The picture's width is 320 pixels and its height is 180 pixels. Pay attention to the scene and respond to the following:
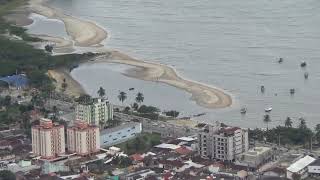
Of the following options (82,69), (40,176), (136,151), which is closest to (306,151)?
(136,151)

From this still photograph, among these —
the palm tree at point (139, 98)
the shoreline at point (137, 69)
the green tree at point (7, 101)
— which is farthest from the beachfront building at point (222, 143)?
the green tree at point (7, 101)

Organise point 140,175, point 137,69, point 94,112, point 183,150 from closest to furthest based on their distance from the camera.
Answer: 1. point 140,175
2. point 183,150
3. point 94,112
4. point 137,69

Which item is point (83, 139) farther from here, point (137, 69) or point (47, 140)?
point (137, 69)

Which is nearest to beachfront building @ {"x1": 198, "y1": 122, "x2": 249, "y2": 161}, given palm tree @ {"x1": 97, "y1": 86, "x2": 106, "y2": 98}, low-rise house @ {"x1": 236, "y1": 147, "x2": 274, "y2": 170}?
low-rise house @ {"x1": 236, "y1": 147, "x2": 274, "y2": 170}

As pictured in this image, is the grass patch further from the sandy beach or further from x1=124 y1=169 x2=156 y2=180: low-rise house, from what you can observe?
the sandy beach

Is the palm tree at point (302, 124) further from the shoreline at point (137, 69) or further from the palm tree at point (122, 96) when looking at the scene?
the palm tree at point (122, 96)

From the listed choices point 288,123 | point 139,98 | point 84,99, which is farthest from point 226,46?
point 288,123

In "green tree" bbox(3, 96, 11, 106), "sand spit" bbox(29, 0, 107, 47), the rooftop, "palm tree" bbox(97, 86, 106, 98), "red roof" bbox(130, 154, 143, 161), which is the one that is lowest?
the rooftop
